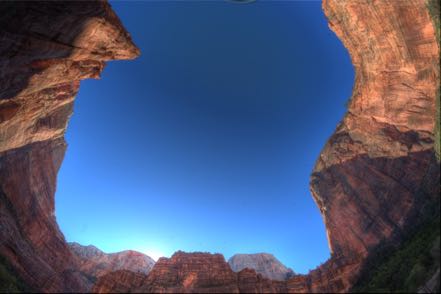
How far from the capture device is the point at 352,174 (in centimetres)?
4734

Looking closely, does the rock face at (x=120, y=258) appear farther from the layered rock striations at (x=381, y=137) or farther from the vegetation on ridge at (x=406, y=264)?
the vegetation on ridge at (x=406, y=264)

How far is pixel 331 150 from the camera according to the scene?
53.5 meters

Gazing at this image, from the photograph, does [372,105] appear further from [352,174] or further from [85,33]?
[85,33]

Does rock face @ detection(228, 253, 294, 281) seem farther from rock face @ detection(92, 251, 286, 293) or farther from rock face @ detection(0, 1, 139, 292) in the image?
rock face @ detection(0, 1, 139, 292)

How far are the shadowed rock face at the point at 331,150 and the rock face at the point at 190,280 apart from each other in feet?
0.63

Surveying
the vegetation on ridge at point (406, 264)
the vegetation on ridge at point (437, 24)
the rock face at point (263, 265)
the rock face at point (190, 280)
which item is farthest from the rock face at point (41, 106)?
the rock face at point (263, 265)

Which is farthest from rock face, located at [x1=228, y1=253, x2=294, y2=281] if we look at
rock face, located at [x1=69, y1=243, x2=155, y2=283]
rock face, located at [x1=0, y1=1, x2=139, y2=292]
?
rock face, located at [x1=0, y1=1, x2=139, y2=292]

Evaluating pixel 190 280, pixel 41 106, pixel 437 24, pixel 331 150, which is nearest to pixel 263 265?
pixel 331 150

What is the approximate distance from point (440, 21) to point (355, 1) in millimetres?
15012

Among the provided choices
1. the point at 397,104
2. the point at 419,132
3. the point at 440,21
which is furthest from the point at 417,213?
the point at 440,21

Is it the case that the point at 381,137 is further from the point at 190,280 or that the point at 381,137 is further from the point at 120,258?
the point at 120,258

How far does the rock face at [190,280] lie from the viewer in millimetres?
35500

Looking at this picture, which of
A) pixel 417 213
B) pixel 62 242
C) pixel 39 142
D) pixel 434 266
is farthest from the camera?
pixel 62 242

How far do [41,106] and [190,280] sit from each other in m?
40.3
